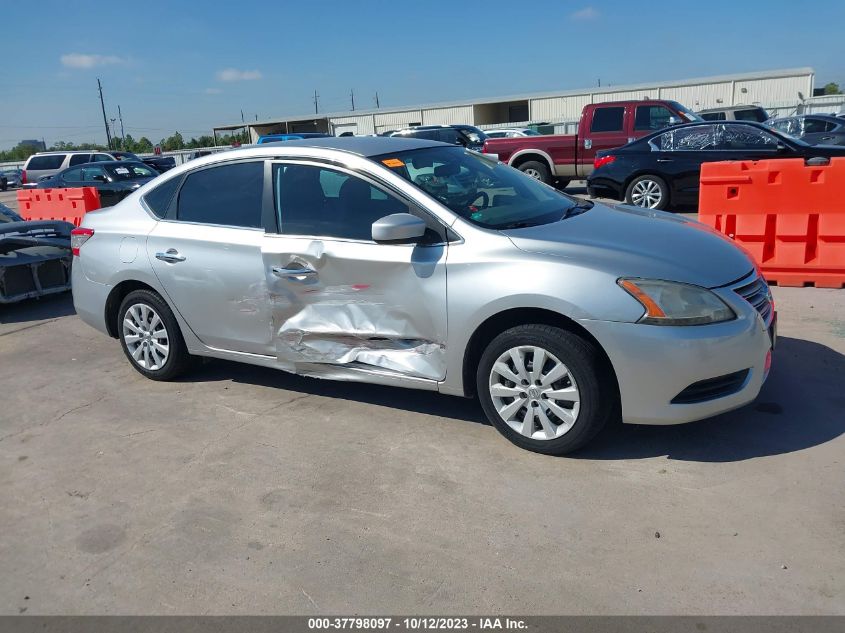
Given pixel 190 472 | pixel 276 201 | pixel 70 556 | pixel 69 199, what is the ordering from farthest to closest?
pixel 69 199
pixel 276 201
pixel 190 472
pixel 70 556

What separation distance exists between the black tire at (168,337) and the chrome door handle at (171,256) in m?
0.33

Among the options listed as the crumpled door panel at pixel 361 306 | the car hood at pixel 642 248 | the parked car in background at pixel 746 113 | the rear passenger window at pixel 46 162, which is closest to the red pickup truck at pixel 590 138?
the parked car in background at pixel 746 113

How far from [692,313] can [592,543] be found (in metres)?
1.25

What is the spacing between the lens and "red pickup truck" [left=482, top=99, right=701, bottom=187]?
14164 mm

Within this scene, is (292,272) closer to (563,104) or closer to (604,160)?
(604,160)

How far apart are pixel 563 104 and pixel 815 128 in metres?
34.5

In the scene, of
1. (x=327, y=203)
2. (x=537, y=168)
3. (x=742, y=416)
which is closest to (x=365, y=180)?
(x=327, y=203)

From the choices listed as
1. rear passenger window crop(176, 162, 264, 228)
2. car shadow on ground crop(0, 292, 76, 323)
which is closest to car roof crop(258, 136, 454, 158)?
rear passenger window crop(176, 162, 264, 228)

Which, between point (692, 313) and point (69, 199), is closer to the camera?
point (692, 313)

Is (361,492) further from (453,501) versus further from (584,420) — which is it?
(584,420)

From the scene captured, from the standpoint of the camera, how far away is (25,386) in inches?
224

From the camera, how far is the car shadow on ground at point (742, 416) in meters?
3.86

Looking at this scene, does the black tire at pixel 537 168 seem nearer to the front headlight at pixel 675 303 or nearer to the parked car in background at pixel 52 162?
the front headlight at pixel 675 303
